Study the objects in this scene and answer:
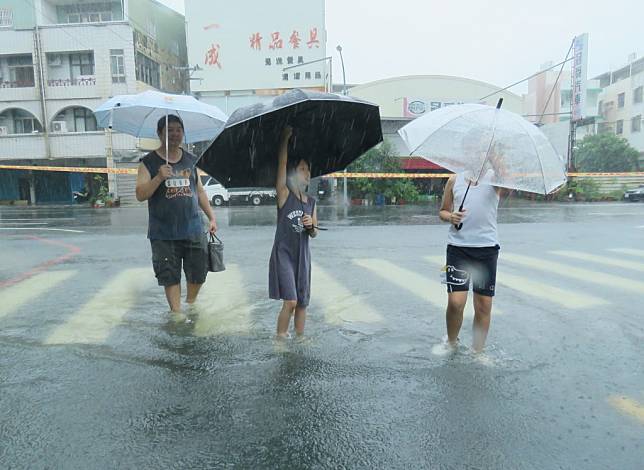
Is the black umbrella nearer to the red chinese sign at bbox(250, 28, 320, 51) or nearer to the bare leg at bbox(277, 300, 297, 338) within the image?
→ the bare leg at bbox(277, 300, 297, 338)

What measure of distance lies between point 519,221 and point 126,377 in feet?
45.4

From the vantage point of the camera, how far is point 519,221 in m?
15.3

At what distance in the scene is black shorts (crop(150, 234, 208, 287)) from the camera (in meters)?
4.75

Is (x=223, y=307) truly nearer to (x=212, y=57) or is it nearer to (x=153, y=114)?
(x=153, y=114)

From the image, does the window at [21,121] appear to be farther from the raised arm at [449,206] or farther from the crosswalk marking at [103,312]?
the raised arm at [449,206]

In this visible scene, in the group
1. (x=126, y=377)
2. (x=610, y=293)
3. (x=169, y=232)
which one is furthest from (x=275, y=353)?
(x=610, y=293)

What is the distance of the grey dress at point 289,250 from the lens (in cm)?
398

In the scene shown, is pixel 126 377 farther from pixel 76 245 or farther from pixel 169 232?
pixel 76 245

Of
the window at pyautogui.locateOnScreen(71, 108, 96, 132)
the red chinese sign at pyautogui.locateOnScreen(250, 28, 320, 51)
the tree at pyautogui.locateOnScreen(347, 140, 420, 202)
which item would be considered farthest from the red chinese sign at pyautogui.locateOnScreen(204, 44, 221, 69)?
the tree at pyautogui.locateOnScreen(347, 140, 420, 202)

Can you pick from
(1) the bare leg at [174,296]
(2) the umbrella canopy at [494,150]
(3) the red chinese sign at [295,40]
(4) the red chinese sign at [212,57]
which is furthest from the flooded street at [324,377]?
(3) the red chinese sign at [295,40]

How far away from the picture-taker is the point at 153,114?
5.40 meters

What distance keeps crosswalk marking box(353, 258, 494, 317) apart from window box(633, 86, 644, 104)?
47.6 m

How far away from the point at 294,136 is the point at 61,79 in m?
31.8

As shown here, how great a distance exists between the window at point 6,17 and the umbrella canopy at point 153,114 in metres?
32.1
